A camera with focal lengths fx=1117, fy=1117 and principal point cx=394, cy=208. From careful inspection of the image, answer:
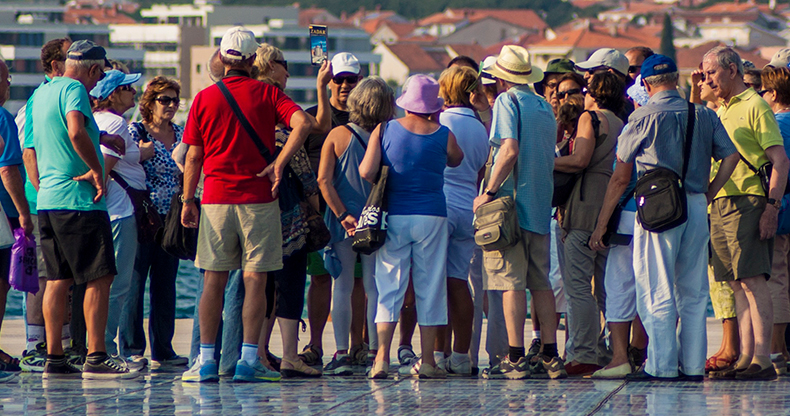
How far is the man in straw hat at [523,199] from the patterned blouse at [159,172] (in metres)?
1.90

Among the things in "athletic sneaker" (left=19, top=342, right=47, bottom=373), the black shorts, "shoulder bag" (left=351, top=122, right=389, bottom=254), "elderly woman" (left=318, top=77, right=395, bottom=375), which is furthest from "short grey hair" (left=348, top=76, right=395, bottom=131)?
"athletic sneaker" (left=19, top=342, right=47, bottom=373)

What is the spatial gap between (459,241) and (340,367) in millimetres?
994

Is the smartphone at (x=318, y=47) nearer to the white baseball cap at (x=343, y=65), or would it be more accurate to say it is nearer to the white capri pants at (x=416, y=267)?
the white baseball cap at (x=343, y=65)

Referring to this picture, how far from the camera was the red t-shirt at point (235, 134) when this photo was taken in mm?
5816

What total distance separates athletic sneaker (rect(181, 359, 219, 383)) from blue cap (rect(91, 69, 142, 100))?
174cm

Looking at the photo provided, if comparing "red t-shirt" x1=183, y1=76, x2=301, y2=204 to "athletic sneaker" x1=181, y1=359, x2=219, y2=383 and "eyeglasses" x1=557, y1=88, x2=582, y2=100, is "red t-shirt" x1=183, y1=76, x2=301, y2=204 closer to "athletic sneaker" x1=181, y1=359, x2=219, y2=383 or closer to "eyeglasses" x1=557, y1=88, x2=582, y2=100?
"athletic sneaker" x1=181, y1=359, x2=219, y2=383

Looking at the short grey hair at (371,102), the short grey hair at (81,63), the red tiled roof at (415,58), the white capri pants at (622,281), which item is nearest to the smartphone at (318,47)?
the short grey hair at (371,102)

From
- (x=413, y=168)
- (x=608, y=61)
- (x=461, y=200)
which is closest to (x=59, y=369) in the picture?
(x=413, y=168)

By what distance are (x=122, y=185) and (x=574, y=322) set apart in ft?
8.87

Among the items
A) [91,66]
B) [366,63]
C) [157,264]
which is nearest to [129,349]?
[157,264]

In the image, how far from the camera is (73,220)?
6.00 m

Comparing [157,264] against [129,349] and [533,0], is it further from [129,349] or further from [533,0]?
[533,0]

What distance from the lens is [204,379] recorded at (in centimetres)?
588

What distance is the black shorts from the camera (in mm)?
6008
